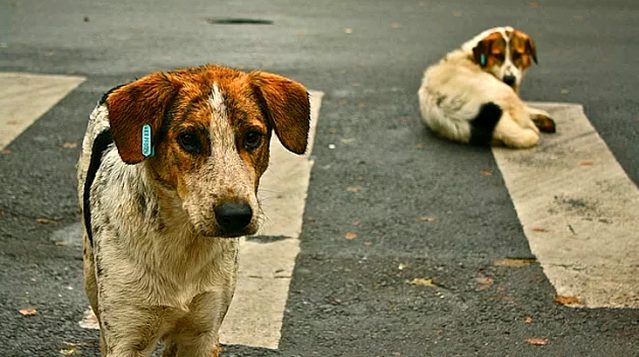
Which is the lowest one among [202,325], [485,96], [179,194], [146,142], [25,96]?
[25,96]

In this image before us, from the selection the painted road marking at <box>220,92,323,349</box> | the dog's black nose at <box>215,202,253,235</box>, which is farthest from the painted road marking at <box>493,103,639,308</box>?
the dog's black nose at <box>215,202,253,235</box>

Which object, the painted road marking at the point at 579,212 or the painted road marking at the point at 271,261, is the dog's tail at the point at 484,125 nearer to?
the painted road marking at the point at 579,212

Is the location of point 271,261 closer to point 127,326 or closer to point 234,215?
point 127,326

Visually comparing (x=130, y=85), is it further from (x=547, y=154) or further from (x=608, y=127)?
(x=608, y=127)

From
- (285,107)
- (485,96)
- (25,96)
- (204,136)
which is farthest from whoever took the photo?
(25,96)

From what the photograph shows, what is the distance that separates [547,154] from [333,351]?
4.10m

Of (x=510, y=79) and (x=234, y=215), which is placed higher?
(x=234, y=215)

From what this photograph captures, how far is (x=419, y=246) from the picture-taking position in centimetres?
757

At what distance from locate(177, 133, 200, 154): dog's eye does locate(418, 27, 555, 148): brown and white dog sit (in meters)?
5.61

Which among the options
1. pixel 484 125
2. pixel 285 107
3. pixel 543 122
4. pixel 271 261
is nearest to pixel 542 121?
pixel 543 122

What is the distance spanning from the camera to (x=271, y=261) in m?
7.23

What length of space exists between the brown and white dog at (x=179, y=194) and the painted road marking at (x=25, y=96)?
474cm

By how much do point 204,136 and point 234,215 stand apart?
330 millimetres

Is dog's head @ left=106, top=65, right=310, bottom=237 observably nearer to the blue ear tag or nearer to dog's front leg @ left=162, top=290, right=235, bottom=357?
the blue ear tag
